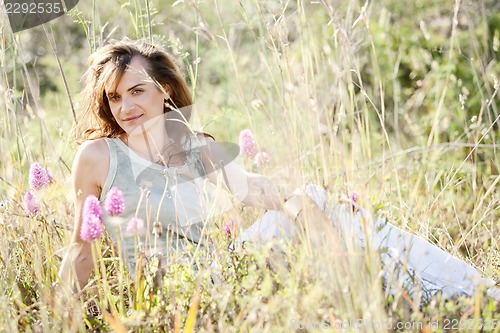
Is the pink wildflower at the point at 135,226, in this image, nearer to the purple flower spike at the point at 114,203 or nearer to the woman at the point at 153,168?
the purple flower spike at the point at 114,203

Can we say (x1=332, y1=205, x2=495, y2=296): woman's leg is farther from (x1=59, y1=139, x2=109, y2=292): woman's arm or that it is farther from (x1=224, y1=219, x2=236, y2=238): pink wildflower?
(x1=59, y1=139, x2=109, y2=292): woman's arm

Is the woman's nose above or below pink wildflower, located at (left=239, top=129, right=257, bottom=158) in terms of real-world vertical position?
above

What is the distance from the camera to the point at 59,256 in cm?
211

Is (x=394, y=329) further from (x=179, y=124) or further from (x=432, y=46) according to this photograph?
(x=432, y=46)

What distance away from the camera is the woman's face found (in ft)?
7.40

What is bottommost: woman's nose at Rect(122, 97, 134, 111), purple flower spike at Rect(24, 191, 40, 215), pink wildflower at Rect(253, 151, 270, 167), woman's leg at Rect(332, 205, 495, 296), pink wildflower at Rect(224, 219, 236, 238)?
woman's leg at Rect(332, 205, 495, 296)

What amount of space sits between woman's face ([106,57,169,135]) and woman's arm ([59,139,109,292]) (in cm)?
10

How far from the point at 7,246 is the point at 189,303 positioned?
1.80ft

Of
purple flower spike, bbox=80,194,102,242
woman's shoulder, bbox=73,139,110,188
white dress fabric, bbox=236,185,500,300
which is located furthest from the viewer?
woman's shoulder, bbox=73,139,110,188

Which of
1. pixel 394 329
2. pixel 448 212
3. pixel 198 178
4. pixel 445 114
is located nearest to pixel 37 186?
pixel 198 178

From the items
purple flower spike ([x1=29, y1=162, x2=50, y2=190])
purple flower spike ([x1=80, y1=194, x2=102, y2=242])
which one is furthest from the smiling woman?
purple flower spike ([x1=80, y1=194, x2=102, y2=242])

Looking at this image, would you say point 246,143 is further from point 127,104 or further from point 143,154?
point 127,104

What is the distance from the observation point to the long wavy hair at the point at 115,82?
231 cm

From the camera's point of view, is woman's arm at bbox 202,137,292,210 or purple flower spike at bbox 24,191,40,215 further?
woman's arm at bbox 202,137,292,210
